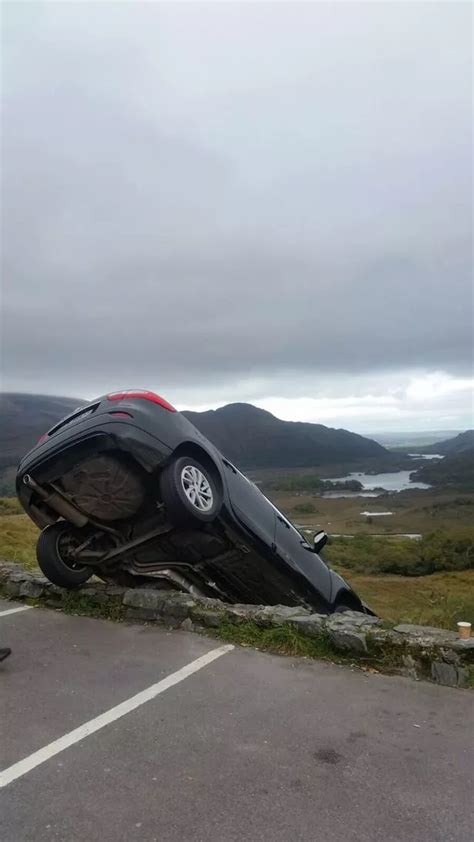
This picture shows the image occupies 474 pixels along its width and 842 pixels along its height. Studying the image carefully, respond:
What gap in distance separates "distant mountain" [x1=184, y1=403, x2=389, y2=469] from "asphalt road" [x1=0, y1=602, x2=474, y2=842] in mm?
38801

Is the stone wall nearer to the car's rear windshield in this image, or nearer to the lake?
the car's rear windshield

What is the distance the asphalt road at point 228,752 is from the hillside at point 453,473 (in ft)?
291

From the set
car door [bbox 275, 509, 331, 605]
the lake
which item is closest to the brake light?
car door [bbox 275, 509, 331, 605]

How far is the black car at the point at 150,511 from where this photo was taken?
16.9 feet

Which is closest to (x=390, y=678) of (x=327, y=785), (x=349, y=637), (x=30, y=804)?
(x=349, y=637)

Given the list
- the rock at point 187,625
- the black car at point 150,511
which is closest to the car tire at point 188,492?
the black car at point 150,511

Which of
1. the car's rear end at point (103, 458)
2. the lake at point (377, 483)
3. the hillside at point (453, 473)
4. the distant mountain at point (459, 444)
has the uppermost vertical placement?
the car's rear end at point (103, 458)

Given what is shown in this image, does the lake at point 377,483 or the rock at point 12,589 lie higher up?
the rock at point 12,589

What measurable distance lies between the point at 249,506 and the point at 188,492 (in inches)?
39.7

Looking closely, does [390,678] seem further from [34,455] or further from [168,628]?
[34,455]

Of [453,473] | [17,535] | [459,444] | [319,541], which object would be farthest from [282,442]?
[319,541]

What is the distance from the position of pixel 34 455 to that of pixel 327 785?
12.0 ft

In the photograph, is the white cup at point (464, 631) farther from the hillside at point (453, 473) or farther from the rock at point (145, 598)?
the hillside at point (453, 473)

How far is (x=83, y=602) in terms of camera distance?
5.96m
